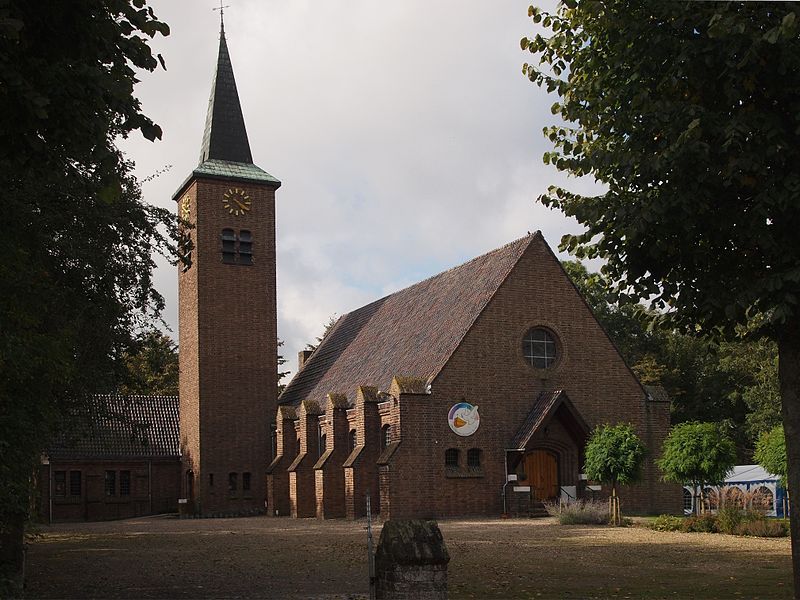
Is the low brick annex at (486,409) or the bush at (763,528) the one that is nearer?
the bush at (763,528)

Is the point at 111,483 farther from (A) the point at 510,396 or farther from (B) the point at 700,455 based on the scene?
(B) the point at 700,455

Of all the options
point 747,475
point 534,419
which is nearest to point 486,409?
point 534,419

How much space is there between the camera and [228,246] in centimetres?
4600

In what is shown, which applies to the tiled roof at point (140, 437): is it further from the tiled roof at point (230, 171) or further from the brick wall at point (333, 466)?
the tiled roof at point (230, 171)

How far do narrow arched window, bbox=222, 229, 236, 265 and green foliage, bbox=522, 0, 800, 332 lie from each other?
3412 centimetres

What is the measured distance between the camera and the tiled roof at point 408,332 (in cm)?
3611

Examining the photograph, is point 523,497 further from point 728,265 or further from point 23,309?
point 23,309

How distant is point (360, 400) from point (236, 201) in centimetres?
1461

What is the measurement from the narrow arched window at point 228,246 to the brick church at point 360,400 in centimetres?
7

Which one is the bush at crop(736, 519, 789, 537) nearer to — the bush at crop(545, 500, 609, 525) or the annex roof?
the bush at crop(545, 500, 609, 525)

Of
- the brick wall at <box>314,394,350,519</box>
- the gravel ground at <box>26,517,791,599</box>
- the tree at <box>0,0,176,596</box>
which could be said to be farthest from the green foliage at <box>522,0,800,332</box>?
the brick wall at <box>314,394,350,519</box>

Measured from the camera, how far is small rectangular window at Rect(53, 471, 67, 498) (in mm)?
44394

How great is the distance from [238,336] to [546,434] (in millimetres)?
16755

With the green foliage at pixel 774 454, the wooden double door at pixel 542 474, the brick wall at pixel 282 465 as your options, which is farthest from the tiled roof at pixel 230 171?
the green foliage at pixel 774 454
